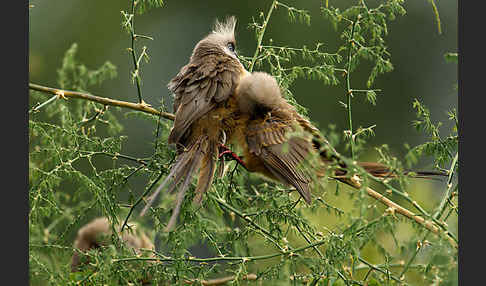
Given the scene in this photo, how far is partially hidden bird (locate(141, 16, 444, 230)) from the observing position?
2410mm

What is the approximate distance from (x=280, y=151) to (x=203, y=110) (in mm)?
384

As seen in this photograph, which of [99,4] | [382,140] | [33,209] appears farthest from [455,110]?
[99,4]

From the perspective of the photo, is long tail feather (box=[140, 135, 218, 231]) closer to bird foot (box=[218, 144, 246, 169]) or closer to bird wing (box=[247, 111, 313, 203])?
bird foot (box=[218, 144, 246, 169])

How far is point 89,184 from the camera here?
7.64ft

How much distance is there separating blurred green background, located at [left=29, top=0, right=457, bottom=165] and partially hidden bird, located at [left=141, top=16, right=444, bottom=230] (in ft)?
12.8

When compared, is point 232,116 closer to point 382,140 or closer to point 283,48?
point 283,48

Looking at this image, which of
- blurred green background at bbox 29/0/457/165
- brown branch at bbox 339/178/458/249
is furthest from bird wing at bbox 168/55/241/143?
blurred green background at bbox 29/0/457/165

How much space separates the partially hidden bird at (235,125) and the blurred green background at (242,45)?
3.91m

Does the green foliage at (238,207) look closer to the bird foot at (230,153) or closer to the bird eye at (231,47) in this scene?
the bird foot at (230,153)

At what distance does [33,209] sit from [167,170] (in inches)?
20.3

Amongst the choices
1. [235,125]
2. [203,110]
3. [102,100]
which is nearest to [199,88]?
[203,110]

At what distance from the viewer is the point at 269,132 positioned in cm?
258

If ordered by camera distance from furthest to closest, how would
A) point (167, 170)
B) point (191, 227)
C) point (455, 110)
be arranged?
point (167, 170), point (191, 227), point (455, 110)

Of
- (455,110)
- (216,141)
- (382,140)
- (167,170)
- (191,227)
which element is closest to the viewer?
(455,110)
